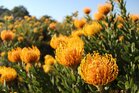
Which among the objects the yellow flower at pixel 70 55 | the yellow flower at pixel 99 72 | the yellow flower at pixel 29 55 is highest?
the yellow flower at pixel 29 55

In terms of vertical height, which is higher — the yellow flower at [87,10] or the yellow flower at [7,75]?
the yellow flower at [87,10]

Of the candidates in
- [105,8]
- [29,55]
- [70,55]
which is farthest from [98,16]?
[70,55]

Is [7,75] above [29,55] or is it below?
below

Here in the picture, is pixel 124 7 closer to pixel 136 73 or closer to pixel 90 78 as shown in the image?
pixel 136 73

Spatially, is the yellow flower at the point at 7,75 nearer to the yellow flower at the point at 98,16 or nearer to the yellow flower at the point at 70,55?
the yellow flower at the point at 70,55

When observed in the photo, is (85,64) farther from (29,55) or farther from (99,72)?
(29,55)

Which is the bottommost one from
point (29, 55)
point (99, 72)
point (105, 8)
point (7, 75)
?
point (99, 72)

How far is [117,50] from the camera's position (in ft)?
19.3

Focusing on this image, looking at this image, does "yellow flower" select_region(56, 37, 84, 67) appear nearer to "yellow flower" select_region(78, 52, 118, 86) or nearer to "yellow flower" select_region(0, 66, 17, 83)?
"yellow flower" select_region(78, 52, 118, 86)

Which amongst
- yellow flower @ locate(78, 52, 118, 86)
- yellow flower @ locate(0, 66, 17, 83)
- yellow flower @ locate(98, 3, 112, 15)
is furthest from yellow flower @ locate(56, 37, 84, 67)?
yellow flower @ locate(98, 3, 112, 15)

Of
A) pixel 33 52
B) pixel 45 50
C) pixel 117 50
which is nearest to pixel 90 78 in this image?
pixel 33 52

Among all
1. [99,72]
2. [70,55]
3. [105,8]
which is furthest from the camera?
[105,8]

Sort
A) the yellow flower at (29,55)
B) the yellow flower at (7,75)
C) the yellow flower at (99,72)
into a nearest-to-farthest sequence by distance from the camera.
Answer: the yellow flower at (99,72)
the yellow flower at (29,55)
the yellow flower at (7,75)

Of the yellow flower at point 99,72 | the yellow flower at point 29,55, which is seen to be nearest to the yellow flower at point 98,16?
the yellow flower at point 29,55
